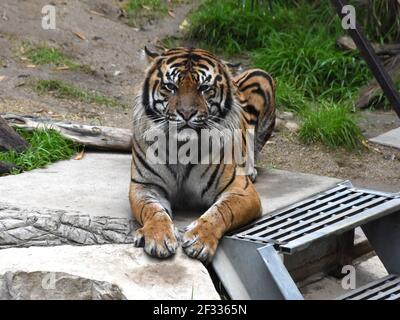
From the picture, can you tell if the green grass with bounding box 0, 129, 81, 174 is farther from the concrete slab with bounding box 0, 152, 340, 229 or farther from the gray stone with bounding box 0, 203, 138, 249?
the gray stone with bounding box 0, 203, 138, 249

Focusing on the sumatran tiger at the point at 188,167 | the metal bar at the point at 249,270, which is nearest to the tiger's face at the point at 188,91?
the sumatran tiger at the point at 188,167

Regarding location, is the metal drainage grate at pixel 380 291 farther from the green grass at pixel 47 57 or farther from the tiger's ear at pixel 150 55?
the green grass at pixel 47 57

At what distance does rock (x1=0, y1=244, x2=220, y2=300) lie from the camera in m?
4.61

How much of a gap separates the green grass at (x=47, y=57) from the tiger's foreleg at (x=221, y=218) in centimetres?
395

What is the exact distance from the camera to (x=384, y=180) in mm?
7414

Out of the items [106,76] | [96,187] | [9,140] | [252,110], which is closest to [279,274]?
[96,187]

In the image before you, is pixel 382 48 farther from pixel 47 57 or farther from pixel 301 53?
pixel 47 57

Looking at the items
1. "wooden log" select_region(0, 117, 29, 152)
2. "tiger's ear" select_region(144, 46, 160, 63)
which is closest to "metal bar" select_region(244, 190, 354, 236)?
"tiger's ear" select_region(144, 46, 160, 63)

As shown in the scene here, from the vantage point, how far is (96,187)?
5691 mm

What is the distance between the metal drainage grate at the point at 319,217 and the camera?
16.5ft

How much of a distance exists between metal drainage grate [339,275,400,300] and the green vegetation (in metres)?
2.54

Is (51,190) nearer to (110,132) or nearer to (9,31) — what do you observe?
(110,132)
